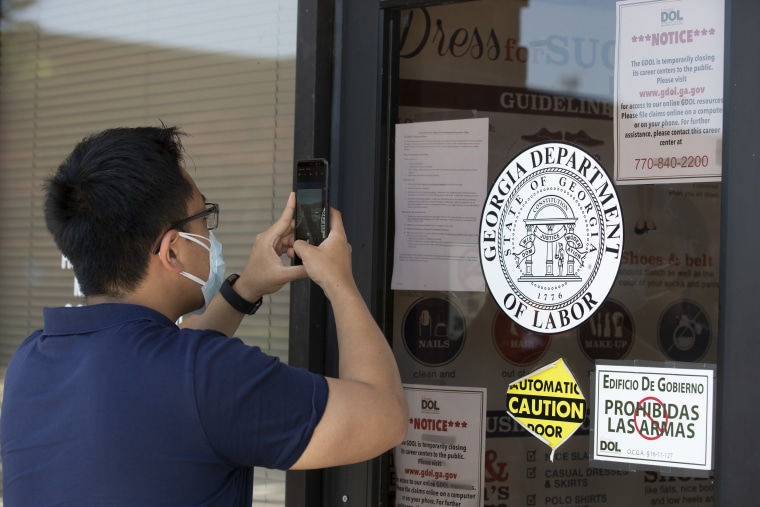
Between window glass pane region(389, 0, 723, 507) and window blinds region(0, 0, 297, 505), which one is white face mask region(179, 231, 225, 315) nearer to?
window glass pane region(389, 0, 723, 507)

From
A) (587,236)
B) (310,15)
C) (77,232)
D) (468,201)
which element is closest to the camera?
(77,232)

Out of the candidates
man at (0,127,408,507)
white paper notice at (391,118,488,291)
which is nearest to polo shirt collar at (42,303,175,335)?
man at (0,127,408,507)

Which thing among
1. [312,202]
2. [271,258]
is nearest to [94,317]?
[271,258]

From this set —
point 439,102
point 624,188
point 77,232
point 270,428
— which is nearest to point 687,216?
point 624,188

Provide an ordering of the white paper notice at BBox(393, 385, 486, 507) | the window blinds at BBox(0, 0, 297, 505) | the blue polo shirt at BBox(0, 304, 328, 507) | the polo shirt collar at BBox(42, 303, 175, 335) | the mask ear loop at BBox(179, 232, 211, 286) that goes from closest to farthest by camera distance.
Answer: the blue polo shirt at BBox(0, 304, 328, 507), the polo shirt collar at BBox(42, 303, 175, 335), the mask ear loop at BBox(179, 232, 211, 286), the white paper notice at BBox(393, 385, 486, 507), the window blinds at BBox(0, 0, 297, 505)

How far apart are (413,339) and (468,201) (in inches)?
16.4

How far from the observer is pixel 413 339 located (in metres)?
2.42

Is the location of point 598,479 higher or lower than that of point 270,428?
lower

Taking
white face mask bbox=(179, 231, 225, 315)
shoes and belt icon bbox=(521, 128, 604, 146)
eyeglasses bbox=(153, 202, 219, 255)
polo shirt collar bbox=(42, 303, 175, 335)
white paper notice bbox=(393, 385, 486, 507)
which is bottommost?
white paper notice bbox=(393, 385, 486, 507)

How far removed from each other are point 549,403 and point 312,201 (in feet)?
2.61

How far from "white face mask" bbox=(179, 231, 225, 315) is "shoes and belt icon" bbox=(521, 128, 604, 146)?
89cm

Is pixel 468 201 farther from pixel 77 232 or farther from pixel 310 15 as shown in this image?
pixel 77 232

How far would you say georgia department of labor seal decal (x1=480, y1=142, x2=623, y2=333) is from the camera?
2141 mm

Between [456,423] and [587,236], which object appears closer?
[587,236]
